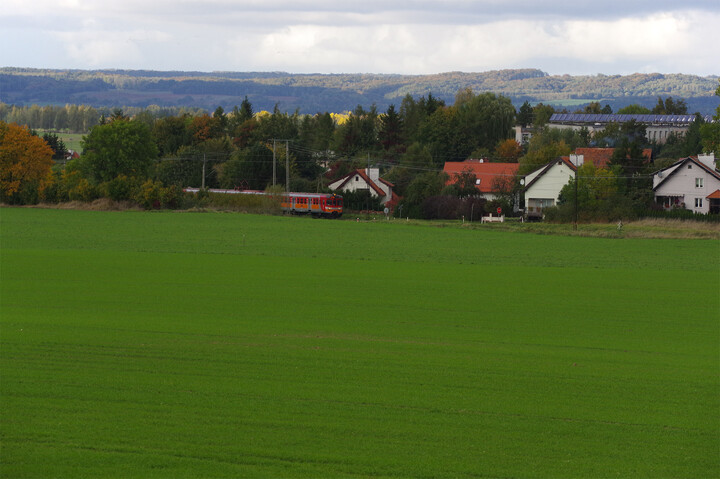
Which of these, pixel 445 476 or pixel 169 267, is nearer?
pixel 445 476

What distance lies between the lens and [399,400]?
13352 millimetres

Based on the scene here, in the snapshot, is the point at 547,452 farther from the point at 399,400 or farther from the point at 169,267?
the point at 169,267

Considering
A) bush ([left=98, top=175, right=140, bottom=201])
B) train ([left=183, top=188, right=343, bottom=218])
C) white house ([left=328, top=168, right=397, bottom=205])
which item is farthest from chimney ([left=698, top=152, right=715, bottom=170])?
bush ([left=98, top=175, right=140, bottom=201])

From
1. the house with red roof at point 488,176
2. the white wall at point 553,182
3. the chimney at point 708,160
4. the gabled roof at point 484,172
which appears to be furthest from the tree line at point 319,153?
the chimney at point 708,160

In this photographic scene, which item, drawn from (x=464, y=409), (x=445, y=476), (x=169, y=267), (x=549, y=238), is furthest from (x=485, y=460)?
(x=549, y=238)

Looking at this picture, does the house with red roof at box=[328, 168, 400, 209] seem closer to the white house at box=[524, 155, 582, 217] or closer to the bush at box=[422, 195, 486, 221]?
the bush at box=[422, 195, 486, 221]

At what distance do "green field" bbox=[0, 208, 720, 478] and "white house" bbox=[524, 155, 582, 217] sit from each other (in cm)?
5425

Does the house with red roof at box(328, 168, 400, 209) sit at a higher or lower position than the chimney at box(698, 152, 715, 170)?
lower

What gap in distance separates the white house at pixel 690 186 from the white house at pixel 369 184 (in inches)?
1160

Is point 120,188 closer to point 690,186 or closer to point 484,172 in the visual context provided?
point 484,172

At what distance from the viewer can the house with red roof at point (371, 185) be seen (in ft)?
311

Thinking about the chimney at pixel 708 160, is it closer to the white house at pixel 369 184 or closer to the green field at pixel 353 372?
the white house at pixel 369 184

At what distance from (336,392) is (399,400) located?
1.07m

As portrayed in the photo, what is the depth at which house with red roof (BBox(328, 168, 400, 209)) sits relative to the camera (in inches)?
3730
